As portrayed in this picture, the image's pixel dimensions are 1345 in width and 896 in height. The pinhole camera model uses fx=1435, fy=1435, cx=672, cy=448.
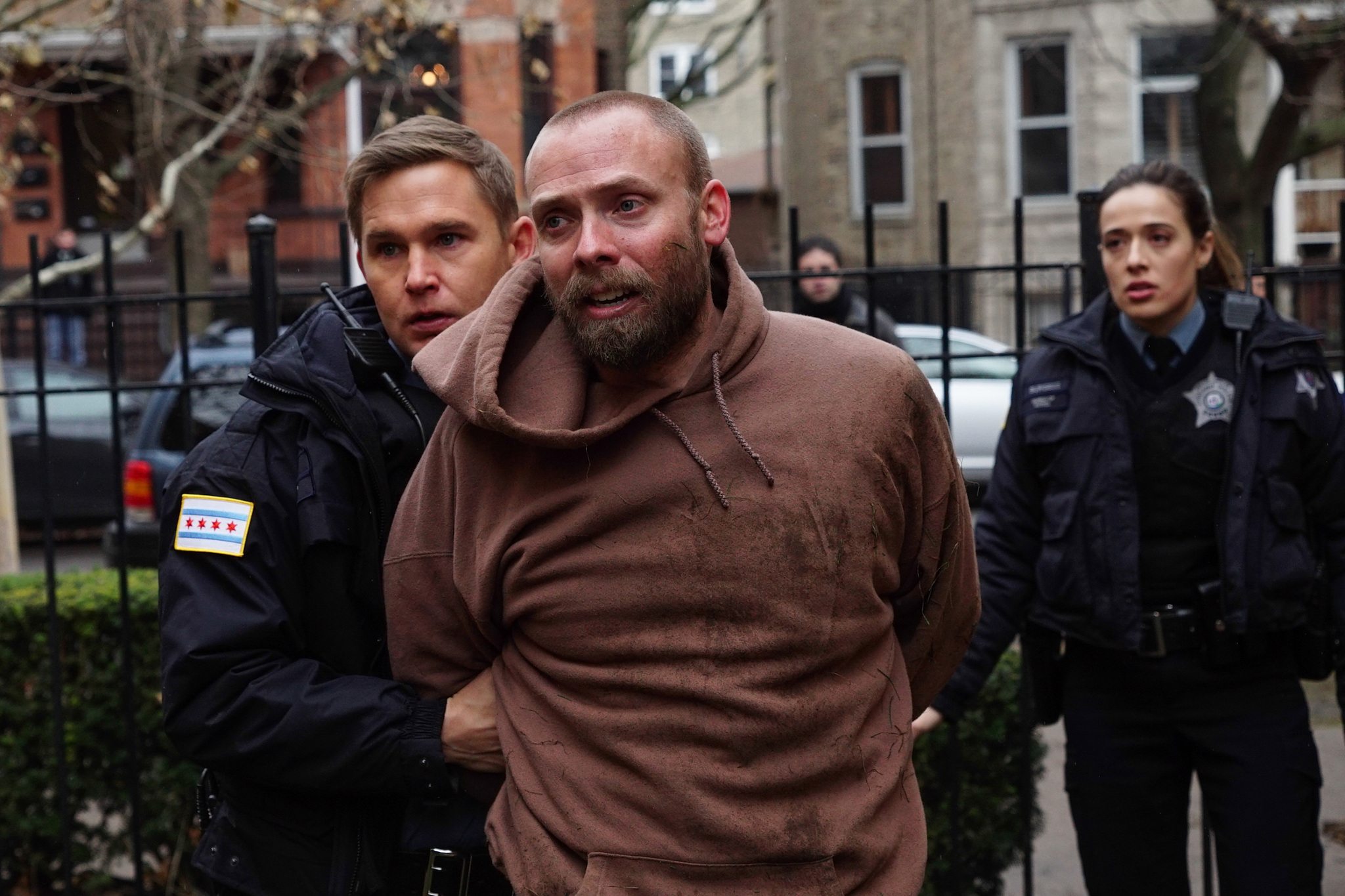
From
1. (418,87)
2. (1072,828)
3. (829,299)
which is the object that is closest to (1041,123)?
(418,87)

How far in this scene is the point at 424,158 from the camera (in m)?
2.71

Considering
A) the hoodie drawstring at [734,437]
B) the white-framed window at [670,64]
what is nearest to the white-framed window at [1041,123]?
the white-framed window at [670,64]

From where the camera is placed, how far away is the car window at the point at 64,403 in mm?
13039

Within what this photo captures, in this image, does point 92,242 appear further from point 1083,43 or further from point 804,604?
point 804,604

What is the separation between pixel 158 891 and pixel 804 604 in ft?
11.2

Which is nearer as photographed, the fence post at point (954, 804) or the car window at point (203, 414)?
the fence post at point (954, 804)

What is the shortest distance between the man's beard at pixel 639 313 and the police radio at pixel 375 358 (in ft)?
1.58

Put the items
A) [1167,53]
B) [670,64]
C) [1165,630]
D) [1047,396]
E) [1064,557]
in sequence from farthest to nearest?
[670,64] < [1167,53] < [1047,396] < [1064,557] < [1165,630]

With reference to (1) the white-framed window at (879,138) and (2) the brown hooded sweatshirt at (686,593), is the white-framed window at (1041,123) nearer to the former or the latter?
(1) the white-framed window at (879,138)

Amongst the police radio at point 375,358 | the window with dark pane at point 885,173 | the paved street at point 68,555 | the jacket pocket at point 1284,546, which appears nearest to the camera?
the police radio at point 375,358

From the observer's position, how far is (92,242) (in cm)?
2250

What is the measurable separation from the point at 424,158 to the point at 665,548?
1.03 m

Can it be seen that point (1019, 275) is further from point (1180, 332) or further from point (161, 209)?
point (161, 209)

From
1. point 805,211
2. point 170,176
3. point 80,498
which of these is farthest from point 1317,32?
point 805,211
